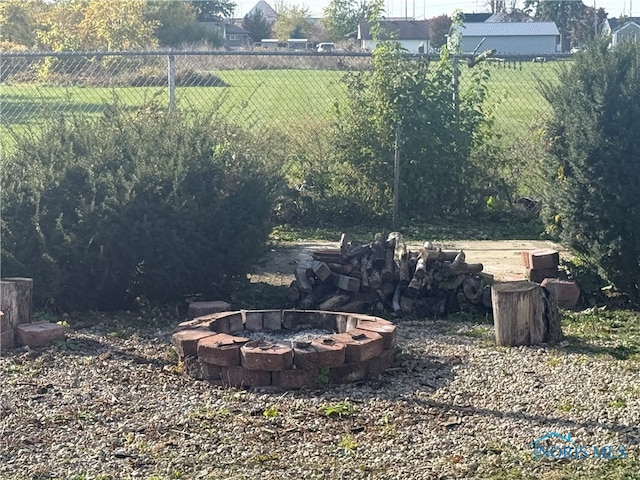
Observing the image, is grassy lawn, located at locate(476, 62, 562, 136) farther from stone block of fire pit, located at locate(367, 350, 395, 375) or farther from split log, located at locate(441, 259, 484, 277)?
stone block of fire pit, located at locate(367, 350, 395, 375)

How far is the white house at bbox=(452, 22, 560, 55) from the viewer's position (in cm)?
3894

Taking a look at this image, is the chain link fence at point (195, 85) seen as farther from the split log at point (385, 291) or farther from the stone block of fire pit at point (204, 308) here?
the split log at point (385, 291)

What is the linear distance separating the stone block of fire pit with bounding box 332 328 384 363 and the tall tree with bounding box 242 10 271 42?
57.0 meters

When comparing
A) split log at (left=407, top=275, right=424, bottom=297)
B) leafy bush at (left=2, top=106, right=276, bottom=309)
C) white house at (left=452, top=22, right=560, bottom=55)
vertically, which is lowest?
split log at (left=407, top=275, right=424, bottom=297)

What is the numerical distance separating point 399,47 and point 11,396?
744 cm

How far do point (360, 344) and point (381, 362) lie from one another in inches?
10.8

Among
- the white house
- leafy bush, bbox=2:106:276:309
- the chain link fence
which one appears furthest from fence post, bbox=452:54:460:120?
the white house

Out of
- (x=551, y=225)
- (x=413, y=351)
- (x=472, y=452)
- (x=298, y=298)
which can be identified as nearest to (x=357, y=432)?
(x=472, y=452)

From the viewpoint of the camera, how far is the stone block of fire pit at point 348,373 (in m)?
5.93

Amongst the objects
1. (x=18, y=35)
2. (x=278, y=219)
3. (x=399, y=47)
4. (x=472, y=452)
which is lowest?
(x=472, y=452)

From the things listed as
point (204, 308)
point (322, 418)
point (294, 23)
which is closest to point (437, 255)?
point (204, 308)

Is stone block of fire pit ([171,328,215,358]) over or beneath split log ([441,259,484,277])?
beneath

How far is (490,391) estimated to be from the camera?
579cm

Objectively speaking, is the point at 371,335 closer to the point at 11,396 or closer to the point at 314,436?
the point at 314,436
